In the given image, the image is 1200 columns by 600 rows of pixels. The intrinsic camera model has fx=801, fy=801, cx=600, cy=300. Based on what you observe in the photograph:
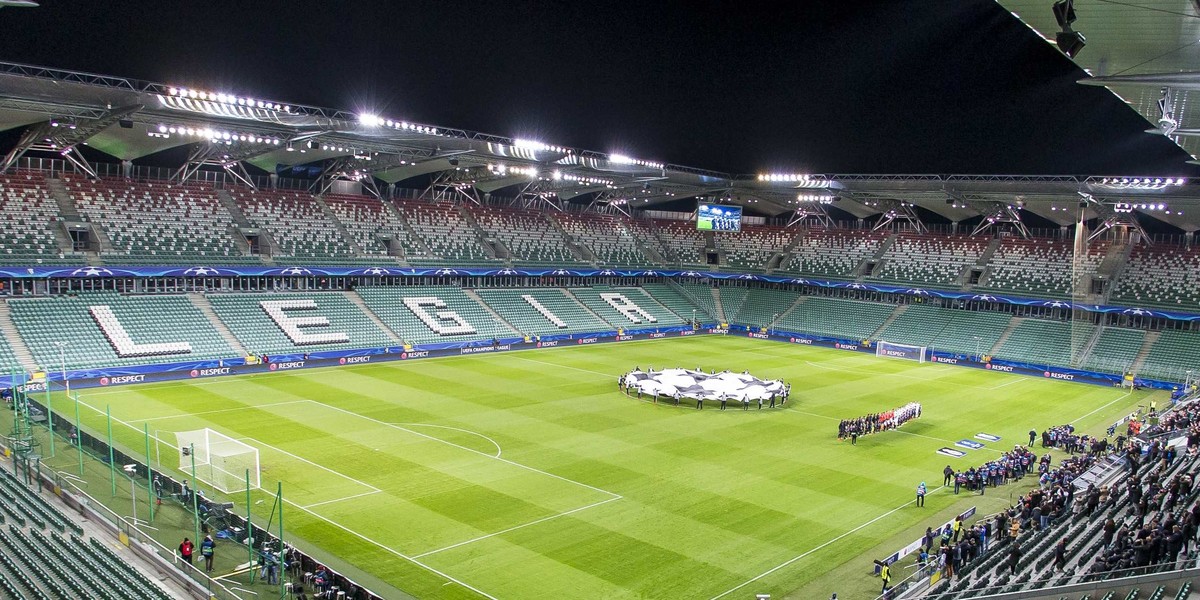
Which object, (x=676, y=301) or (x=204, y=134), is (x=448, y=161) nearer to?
(x=204, y=134)

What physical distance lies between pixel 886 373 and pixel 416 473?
3636 cm

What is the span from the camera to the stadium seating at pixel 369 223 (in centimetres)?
5803

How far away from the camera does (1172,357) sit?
5216 centimetres

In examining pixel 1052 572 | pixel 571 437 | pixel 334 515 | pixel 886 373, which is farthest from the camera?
pixel 886 373

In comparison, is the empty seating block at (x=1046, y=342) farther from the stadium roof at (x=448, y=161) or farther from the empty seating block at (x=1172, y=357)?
the stadium roof at (x=448, y=161)

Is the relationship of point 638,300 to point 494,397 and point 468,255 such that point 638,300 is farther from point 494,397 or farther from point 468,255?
point 494,397

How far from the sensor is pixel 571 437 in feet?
108

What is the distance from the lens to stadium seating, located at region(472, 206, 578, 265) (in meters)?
67.3

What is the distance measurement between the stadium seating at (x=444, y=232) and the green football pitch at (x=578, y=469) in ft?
48.7

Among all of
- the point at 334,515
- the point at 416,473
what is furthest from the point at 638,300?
the point at 334,515

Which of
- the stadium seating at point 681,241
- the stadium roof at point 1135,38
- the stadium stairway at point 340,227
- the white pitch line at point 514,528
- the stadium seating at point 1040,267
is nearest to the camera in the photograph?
the stadium roof at point 1135,38

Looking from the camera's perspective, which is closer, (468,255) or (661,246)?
(468,255)

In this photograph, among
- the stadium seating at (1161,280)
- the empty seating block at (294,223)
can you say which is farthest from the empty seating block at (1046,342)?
the empty seating block at (294,223)

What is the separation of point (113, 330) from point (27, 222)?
27.3ft
